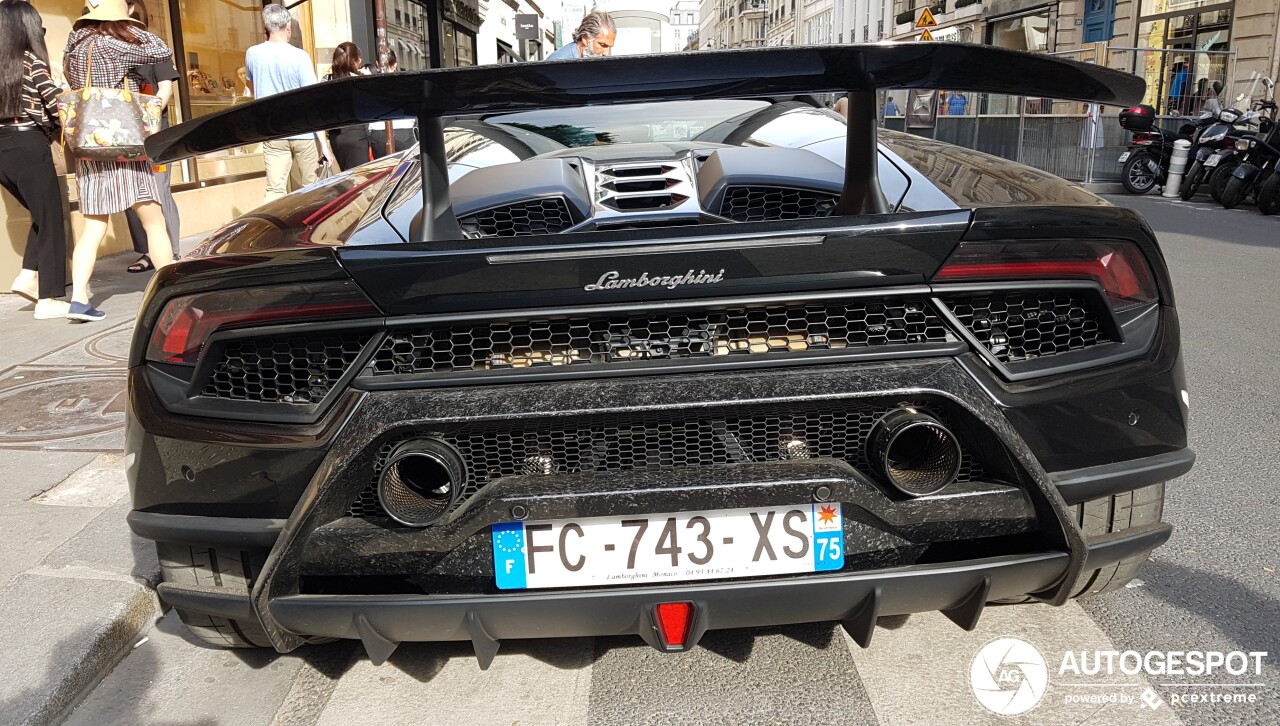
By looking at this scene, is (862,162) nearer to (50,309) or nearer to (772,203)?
(772,203)

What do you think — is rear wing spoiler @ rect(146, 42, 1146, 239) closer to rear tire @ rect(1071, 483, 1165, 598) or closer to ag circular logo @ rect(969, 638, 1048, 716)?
rear tire @ rect(1071, 483, 1165, 598)

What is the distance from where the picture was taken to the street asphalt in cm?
220

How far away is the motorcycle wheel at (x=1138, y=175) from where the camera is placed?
15.3 m

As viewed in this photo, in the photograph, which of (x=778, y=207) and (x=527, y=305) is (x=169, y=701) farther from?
(x=778, y=207)

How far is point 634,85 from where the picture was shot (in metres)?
1.81

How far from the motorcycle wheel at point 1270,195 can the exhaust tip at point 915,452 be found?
12.7 m

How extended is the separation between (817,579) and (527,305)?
0.74m

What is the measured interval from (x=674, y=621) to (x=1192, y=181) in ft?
48.8

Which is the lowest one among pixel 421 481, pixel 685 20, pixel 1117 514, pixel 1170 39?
pixel 1117 514

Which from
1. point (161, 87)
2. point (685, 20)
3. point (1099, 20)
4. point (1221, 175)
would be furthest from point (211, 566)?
point (685, 20)

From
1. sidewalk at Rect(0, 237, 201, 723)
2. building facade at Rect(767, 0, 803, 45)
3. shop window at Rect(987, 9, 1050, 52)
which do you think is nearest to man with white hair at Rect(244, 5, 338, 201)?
sidewalk at Rect(0, 237, 201, 723)

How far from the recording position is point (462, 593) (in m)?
1.89

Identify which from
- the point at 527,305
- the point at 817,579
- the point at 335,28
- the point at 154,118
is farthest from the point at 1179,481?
the point at 335,28

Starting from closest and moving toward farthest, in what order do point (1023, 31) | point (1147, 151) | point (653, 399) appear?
1. point (653, 399)
2. point (1147, 151)
3. point (1023, 31)
